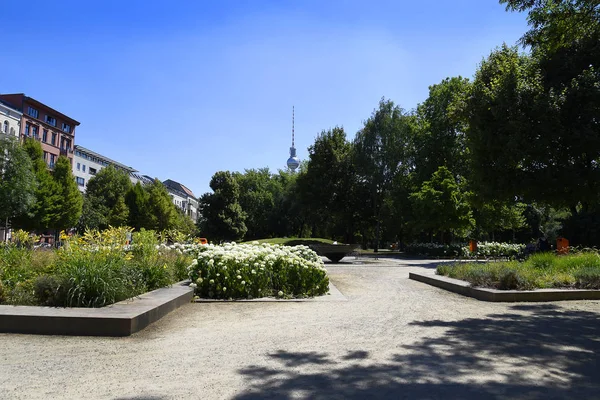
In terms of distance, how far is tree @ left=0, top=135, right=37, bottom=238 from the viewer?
33438 mm

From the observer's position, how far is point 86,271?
7230mm

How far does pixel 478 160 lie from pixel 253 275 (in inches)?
633

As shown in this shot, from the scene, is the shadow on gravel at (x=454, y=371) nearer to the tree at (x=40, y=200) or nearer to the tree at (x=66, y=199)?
the tree at (x=40, y=200)

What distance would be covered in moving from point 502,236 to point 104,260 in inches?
2618

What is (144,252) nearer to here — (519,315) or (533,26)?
(519,315)

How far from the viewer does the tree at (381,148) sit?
1769 inches

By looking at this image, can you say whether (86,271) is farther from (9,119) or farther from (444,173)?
(9,119)

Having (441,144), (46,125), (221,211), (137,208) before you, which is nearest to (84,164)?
(46,125)

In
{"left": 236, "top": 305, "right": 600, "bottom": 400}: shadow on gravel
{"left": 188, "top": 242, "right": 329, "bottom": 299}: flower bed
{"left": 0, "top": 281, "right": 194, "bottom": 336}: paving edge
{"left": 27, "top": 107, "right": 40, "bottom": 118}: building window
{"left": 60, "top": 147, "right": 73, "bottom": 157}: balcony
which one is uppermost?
{"left": 27, "top": 107, "right": 40, "bottom": 118}: building window

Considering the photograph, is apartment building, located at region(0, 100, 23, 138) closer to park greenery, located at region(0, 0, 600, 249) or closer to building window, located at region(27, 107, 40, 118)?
building window, located at region(27, 107, 40, 118)

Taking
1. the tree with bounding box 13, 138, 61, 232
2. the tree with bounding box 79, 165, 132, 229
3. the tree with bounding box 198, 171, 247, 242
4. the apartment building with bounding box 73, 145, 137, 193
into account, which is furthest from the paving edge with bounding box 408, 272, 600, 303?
the apartment building with bounding box 73, 145, 137, 193

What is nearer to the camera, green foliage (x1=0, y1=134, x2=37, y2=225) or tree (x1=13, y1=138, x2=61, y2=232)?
green foliage (x1=0, y1=134, x2=37, y2=225)

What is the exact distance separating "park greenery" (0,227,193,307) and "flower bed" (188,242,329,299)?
2.73 ft

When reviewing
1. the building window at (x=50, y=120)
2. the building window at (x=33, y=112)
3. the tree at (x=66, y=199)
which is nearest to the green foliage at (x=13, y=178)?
the tree at (x=66, y=199)
